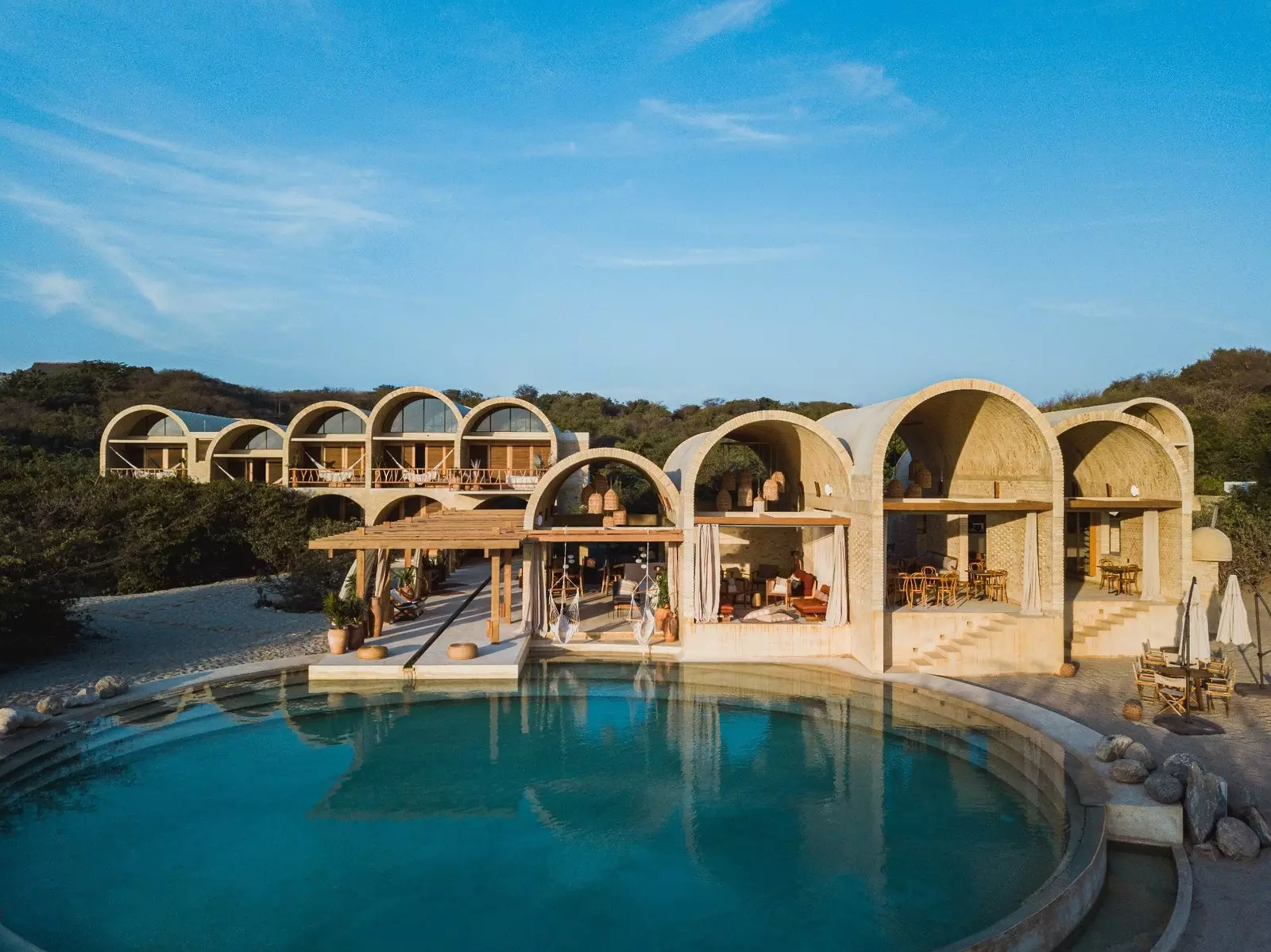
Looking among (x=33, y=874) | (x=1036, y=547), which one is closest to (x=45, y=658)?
(x=33, y=874)

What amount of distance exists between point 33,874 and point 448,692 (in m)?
5.82

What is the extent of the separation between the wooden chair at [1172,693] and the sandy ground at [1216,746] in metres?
0.24

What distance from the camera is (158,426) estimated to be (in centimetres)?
3438

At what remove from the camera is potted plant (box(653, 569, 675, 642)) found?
15367 millimetres

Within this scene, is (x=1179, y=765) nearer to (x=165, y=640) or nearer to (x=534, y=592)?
(x=534, y=592)

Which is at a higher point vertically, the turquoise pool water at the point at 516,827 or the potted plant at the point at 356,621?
the potted plant at the point at 356,621

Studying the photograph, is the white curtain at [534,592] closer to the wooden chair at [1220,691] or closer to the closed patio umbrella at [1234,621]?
the wooden chair at [1220,691]

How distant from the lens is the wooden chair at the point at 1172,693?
1119 cm

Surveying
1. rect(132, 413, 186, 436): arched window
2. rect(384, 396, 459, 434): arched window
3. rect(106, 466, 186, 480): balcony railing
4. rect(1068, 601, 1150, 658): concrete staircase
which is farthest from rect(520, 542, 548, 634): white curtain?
rect(132, 413, 186, 436): arched window

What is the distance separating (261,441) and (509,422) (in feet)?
37.7

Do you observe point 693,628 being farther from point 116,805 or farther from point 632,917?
point 116,805

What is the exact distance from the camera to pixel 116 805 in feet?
29.3

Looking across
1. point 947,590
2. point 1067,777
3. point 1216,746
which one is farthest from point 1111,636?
point 1067,777

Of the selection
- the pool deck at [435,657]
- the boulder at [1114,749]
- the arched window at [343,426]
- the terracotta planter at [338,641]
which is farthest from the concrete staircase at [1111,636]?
the arched window at [343,426]
